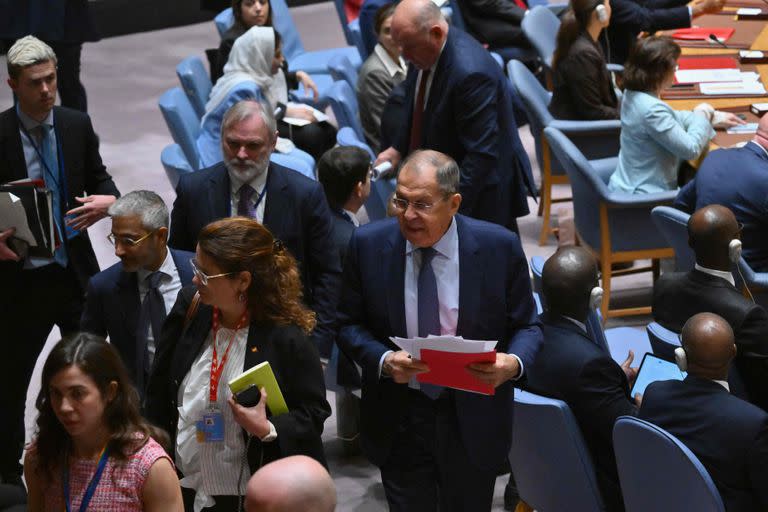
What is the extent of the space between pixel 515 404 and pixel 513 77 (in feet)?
11.8

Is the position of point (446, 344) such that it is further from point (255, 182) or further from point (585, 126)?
point (585, 126)

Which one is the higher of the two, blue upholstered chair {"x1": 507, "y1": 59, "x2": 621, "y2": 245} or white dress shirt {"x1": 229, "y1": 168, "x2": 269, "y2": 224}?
white dress shirt {"x1": 229, "y1": 168, "x2": 269, "y2": 224}

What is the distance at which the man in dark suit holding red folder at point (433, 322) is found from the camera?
11.4ft

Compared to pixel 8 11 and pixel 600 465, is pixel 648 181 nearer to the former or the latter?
pixel 600 465

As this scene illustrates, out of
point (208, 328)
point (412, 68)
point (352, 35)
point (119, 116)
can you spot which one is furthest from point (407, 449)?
point (119, 116)

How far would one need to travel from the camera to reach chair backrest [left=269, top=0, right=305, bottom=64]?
8.93 meters

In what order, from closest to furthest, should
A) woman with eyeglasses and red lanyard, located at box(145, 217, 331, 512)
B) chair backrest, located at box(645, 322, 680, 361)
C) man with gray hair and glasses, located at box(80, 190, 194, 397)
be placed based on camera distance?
woman with eyeglasses and red lanyard, located at box(145, 217, 331, 512)
man with gray hair and glasses, located at box(80, 190, 194, 397)
chair backrest, located at box(645, 322, 680, 361)

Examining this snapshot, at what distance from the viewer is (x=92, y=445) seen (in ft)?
9.93

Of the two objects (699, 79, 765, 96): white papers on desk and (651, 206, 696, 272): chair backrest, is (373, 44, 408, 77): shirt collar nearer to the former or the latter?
(699, 79, 765, 96): white papers on desk

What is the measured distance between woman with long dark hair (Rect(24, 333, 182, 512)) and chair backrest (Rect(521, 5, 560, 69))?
5666 mm

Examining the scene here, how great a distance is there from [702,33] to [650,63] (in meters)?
2.35

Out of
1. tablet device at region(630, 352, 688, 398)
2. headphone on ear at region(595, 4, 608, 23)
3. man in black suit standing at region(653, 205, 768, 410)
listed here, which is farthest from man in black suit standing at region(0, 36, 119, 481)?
headphone on ear at region(595, 4, 608, 23)

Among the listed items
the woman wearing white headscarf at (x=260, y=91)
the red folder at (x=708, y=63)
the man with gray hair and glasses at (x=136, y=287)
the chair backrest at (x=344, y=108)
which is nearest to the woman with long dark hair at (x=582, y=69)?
the red folder at (x=708, y=63)

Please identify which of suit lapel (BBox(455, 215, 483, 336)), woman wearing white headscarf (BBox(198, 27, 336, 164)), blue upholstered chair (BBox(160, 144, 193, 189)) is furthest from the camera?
woman wearing white headscarf (BBox(198, 27, 336, 164))
